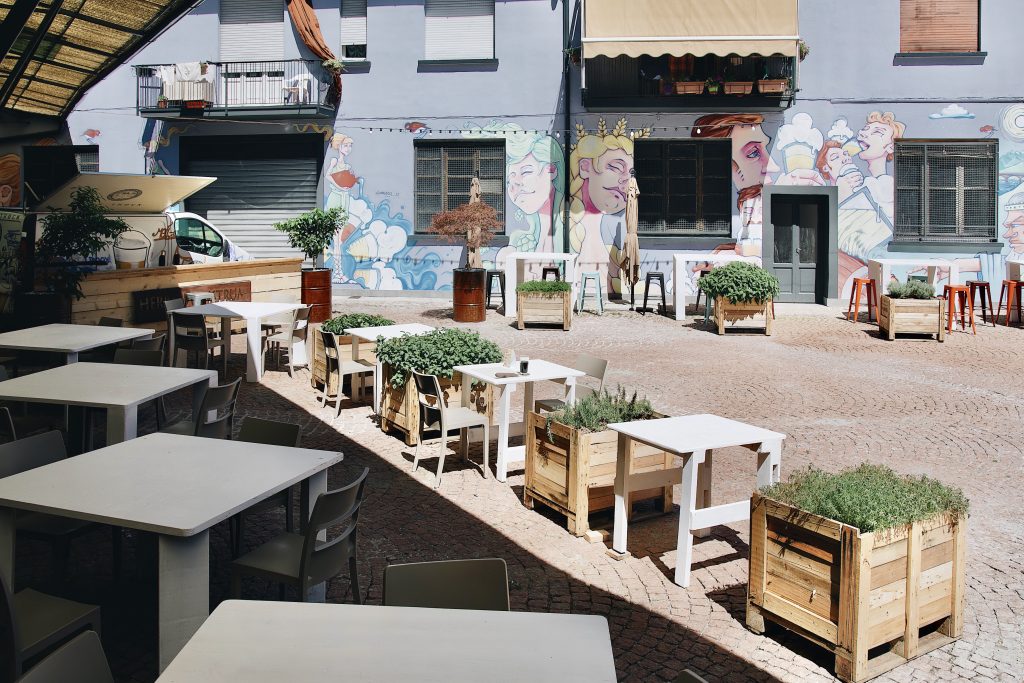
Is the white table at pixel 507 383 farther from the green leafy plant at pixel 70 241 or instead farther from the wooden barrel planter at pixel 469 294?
the wooden barrel planter at pixel 469 294

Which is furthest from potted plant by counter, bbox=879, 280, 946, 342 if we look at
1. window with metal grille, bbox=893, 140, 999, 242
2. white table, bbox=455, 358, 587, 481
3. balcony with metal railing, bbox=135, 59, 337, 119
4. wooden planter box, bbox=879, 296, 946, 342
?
balcony with metal railing, bbox=135, 59, 337, 119

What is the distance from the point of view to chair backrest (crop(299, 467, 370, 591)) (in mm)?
3977

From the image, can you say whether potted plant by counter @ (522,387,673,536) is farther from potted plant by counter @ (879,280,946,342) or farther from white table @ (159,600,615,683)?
potted plant by counter @ (879,280,946,342)

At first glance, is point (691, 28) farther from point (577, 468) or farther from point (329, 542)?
point (329, 542)

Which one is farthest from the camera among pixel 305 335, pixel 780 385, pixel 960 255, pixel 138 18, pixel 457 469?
pixel 960 255

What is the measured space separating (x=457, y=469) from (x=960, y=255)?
15895 mm

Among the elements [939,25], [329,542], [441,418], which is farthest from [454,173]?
[329,542]

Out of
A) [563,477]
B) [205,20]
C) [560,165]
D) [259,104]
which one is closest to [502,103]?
[560,165]

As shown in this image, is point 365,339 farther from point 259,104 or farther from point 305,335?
point 259,104

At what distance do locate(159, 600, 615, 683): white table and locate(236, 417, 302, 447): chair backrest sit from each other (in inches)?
89.1

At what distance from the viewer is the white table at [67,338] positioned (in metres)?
7.61

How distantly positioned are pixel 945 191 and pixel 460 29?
1104 cm

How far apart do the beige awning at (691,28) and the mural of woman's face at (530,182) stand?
263cm

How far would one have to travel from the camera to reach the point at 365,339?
9.61m
